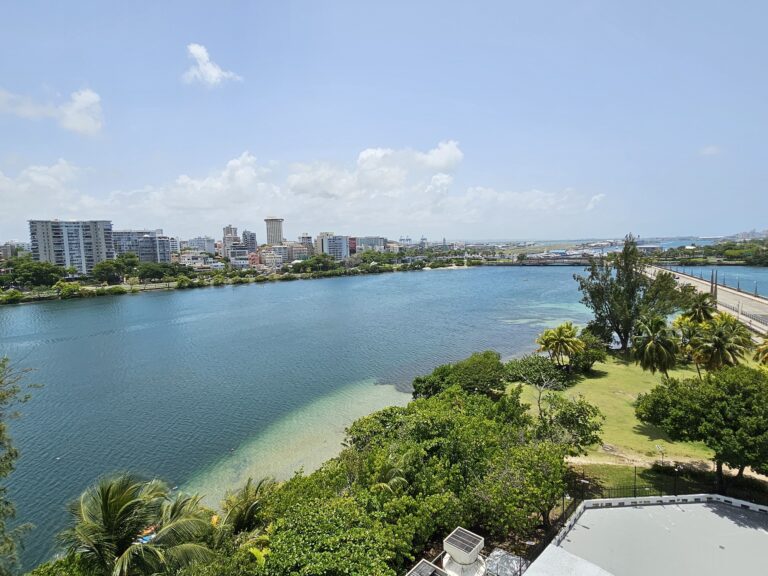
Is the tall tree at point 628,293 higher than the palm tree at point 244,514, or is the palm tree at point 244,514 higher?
the tall tree at point 628,293

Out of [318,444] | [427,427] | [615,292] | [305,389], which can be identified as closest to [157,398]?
[305,389]

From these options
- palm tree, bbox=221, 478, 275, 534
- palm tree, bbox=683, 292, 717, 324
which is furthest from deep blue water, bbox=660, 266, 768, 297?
palm tree, bbox=221, 478, 275, 534

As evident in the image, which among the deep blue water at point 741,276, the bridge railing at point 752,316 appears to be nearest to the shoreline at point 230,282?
the deep blue water at point 741,276

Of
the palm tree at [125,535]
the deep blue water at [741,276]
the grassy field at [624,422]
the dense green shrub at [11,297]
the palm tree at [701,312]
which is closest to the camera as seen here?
the palm tree at [125,535]

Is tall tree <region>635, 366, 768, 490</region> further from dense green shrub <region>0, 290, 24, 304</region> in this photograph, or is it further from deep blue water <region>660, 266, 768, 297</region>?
dense green shrub <region>0, 290, 24, 304</region>

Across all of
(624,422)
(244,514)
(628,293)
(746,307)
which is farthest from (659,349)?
(746,307)

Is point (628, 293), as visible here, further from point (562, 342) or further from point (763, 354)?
point (763, 354)

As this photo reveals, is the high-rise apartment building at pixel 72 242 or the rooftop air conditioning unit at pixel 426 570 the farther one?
the high-rise apartment building at pixel 72 242

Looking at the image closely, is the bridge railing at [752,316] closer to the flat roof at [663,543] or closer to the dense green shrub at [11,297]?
the flat roof at [663,543]
